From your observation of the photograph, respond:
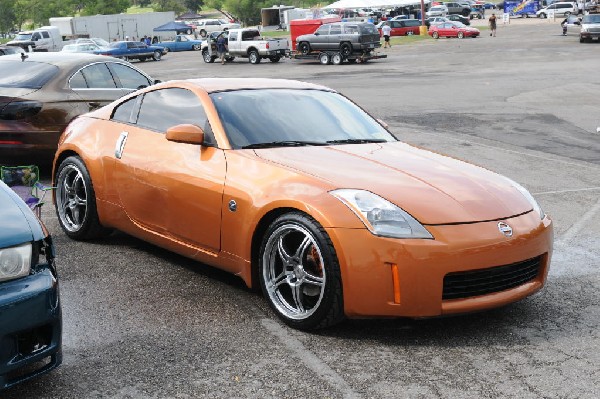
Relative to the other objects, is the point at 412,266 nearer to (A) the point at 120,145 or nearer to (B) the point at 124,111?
(A) the point at 120,145

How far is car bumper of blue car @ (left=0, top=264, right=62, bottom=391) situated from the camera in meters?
3.67

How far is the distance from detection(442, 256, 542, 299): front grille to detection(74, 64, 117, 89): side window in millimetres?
6705

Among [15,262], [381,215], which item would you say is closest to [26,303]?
[15,262]

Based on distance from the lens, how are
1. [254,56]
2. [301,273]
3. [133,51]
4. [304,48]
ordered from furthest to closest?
1. [133,51]
2. [254,56]
3. [304,48]
4. [301,273]

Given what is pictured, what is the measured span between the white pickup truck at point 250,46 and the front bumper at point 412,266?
40914 mm

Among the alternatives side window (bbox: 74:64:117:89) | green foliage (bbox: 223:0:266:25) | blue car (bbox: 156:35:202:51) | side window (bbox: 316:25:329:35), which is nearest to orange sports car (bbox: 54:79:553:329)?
side window (bbox: 74:64:117:89)

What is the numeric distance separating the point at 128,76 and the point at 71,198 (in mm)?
4032

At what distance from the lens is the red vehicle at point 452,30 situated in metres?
61.8

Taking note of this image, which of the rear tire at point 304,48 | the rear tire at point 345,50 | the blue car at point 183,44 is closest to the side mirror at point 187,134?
the rear tire at point 345,50

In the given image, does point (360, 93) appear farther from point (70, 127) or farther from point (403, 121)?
point (70, 127)

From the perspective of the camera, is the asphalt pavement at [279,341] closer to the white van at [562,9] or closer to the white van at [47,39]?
the white van at [47,39]

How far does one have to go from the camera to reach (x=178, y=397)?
4047mm

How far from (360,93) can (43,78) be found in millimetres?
14685

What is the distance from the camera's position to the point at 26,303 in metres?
3.71
